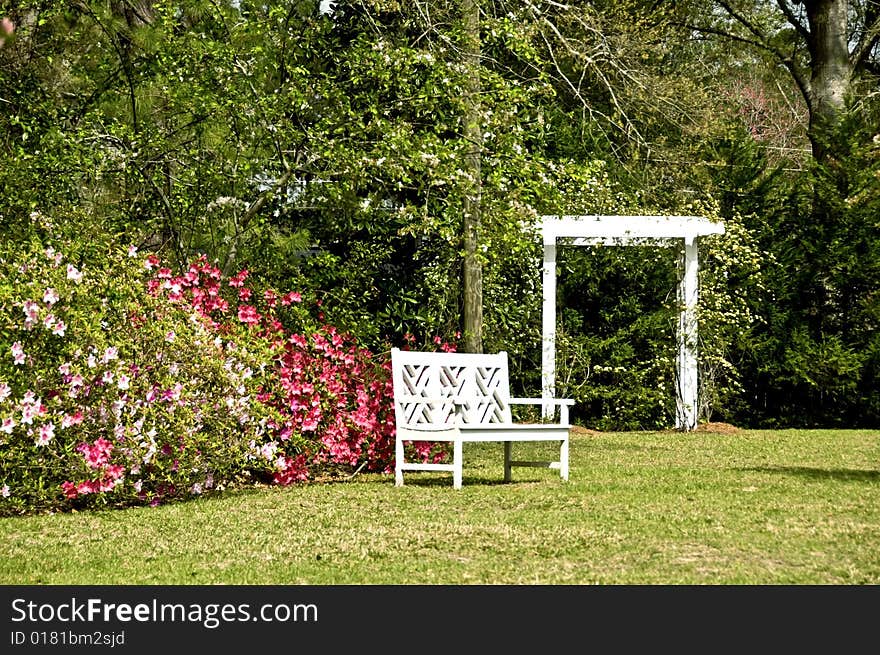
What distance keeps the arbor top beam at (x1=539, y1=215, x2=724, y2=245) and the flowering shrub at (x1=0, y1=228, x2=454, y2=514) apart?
4.15m

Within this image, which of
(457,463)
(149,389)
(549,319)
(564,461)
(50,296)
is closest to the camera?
(50,296)

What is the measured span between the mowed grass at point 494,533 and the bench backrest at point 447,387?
1.46ft

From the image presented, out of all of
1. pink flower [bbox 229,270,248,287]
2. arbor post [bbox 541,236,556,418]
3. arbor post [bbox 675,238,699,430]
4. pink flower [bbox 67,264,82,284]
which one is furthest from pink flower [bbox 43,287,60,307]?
arbor post [bbox 675,238,699,430]

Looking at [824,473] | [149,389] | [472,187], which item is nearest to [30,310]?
[149,389]

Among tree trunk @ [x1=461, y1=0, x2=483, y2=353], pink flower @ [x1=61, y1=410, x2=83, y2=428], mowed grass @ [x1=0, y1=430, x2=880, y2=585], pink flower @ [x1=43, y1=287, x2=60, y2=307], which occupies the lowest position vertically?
mowed grass @ [x1=0, y1=430, x2=880, y2=585]

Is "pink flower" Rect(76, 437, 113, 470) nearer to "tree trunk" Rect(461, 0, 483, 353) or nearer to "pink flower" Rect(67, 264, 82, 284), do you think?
"pink flower" Rect(67, 264, 82, 284)

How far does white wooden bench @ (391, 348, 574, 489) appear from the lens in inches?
293

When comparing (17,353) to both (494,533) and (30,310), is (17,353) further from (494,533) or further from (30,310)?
(494,533)

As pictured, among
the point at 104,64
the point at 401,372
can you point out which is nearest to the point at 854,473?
the point at 401,372

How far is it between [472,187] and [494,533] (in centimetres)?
405

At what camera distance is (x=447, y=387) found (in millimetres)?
8250

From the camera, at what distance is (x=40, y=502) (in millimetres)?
6512

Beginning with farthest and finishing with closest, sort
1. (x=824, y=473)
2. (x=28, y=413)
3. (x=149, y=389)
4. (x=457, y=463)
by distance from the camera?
1. (x=824, y=473)
2. (x=457, y=463)
3. (x=149, y=389)
4. (x=28, y=413)
